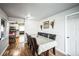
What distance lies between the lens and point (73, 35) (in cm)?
138

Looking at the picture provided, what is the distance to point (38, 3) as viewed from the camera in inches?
48.4

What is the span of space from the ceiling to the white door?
0.89 feet

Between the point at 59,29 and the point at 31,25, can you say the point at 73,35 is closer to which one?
the point at 59,29

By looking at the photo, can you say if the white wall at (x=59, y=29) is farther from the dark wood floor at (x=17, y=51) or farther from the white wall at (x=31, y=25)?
the white wall at (x=31, y=25)

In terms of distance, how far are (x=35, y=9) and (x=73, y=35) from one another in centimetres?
103

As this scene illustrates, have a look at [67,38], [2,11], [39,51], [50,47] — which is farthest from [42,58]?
[2,11]

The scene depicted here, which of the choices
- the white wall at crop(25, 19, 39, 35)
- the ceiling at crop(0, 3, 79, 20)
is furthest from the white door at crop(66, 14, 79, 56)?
the white wall at crop(25, 19, 39, 35)

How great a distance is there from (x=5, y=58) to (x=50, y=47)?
972mm

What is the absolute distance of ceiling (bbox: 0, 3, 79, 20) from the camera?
1247mm

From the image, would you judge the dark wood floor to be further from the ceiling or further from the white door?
the ceiling

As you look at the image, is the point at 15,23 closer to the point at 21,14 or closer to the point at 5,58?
the point at 21,14

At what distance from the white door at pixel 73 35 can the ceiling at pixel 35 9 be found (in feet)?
0.89

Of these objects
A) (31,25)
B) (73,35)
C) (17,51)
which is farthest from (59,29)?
(17,51)

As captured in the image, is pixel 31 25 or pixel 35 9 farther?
pixel 31 25
